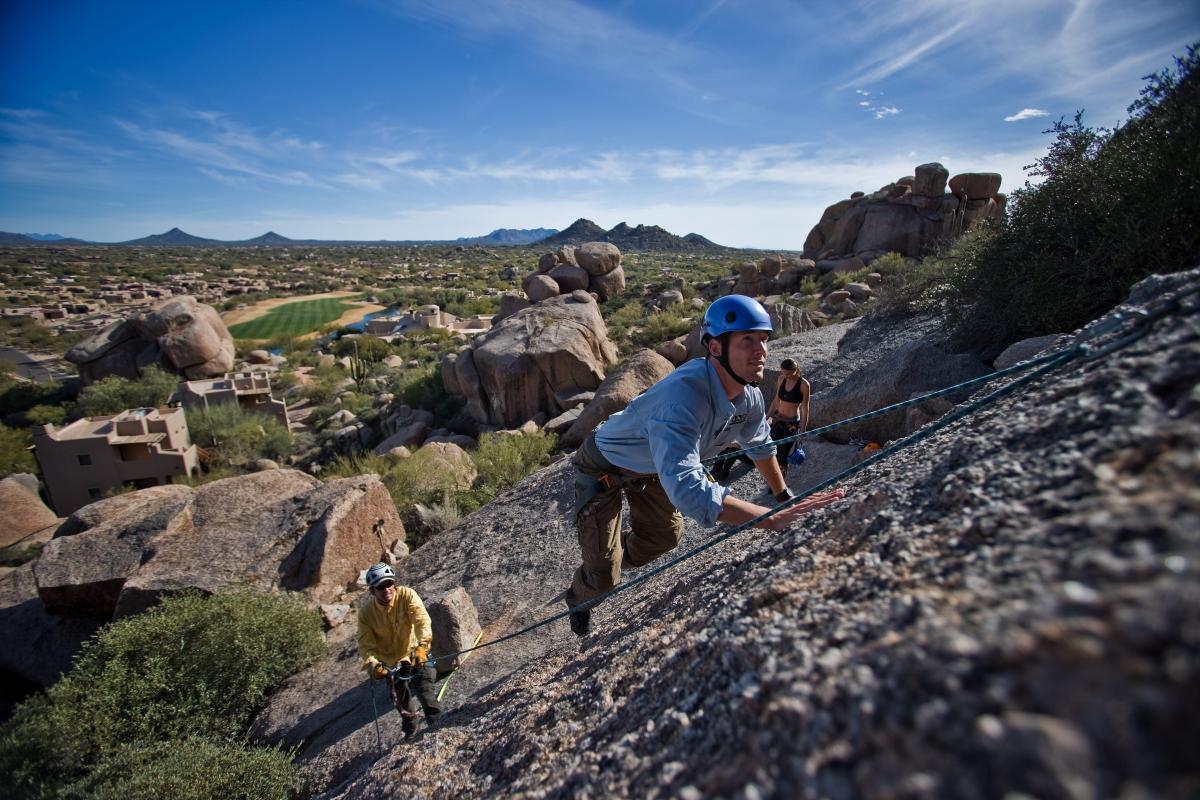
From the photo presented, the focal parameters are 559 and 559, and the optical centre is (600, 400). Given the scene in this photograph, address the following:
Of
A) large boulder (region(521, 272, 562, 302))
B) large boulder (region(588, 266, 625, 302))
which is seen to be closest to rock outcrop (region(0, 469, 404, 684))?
large boulder (region(521, 272, 562, 302))

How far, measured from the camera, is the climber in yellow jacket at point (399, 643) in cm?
442

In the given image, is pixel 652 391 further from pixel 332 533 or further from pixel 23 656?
pixel 23 656

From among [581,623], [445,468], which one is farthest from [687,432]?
[445,468]

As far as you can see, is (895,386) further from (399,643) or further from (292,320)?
(292,320)

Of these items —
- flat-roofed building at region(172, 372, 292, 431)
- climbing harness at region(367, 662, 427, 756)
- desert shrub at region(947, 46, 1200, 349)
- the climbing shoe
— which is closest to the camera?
the climbing shoe

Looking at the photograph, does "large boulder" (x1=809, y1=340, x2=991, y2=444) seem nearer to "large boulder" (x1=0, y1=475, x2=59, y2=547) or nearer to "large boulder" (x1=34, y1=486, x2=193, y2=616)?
"large boulder" (x1=34, y1=486, x2=193, y2=616)

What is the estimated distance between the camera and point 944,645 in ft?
3.59

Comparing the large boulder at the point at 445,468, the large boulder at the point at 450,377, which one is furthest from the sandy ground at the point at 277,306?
the large boulder at the point at 445,468

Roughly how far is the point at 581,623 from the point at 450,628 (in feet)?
6.05

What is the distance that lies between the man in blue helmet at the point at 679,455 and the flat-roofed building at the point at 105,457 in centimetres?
1601

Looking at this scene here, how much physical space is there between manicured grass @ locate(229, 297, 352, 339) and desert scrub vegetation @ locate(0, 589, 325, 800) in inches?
1492

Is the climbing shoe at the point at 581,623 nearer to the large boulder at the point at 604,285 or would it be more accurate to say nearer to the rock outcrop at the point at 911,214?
the large boulder at the point at 604,285

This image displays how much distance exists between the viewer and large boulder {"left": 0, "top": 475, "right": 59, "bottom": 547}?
12586mm

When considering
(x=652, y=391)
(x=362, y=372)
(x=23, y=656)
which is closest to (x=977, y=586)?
(x=652, y=391)
